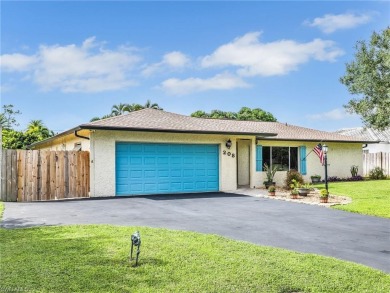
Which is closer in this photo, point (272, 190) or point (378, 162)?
point (272, 190)

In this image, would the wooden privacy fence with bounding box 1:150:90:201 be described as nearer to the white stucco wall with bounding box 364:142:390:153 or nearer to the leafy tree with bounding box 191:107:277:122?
the white stucco wall with bounding box 364:142:390:153

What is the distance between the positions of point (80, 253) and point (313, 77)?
19.0 meters

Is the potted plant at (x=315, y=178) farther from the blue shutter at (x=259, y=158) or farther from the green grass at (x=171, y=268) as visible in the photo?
the green grass at (x=171, y=268)

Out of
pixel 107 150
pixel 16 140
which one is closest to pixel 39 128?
pixel 16 140

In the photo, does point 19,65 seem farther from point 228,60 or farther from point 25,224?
point 25,224

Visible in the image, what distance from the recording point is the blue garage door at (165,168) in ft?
49.9

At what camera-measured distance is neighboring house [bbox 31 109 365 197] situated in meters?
14.7

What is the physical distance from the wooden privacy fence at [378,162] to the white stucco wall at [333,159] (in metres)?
3.34

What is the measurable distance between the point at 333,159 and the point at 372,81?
7.60 meters

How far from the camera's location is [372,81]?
55.0 feet

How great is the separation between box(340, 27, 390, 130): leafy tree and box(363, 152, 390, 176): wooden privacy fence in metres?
11.0

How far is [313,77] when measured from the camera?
838 inches

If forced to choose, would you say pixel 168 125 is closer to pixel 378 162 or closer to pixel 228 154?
pixel 228 154

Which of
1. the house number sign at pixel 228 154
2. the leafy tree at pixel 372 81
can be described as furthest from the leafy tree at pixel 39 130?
the leafy tree at pixel 372 81
